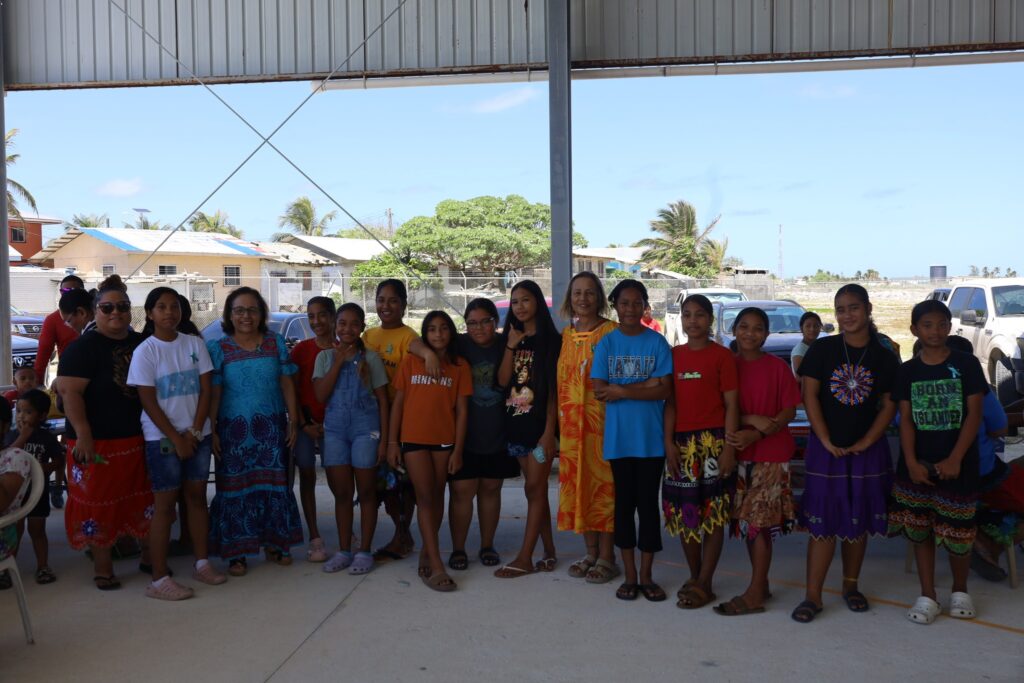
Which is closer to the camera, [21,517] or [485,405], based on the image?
[21,517]

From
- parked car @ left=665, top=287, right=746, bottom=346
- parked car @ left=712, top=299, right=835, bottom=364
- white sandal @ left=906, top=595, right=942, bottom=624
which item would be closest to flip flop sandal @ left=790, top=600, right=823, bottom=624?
white sandal @ left=906, top=595, right=942, bottom=624

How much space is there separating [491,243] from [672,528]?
104ft

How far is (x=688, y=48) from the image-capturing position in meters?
7.80

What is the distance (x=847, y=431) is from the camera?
4.25m

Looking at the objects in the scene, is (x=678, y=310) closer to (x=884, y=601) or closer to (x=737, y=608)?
(x=884, y=601)

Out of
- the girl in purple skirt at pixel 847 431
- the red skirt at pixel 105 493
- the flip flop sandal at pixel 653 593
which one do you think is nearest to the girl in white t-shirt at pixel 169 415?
the red skirt at pixel 105 493

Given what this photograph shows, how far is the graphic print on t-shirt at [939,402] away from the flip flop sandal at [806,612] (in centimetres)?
98

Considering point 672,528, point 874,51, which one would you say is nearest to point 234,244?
point 874,51

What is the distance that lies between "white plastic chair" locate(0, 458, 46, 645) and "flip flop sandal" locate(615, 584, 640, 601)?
2736mm

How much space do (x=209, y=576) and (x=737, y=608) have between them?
2.74m

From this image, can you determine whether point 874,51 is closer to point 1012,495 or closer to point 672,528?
point 1012,495

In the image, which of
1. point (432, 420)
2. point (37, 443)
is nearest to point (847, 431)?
point (432, 420)

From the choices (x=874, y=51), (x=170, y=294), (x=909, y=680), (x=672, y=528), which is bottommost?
(x=909, y=680)

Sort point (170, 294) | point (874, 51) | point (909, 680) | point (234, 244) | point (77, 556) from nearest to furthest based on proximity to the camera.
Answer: point (909, 680), point (170, 294), point (77, 556), point (874, 51), point (234, 244)
